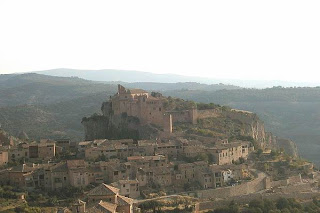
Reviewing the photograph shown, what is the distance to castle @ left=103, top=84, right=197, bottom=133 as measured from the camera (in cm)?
4756

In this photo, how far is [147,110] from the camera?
48.2m

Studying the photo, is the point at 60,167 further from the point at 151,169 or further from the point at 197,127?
the point at 197,127

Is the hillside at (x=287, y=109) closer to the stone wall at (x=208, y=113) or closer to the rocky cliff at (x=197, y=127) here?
the rocky cliff at (x=197, y=127)

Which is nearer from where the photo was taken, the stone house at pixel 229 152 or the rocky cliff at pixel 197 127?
the stone house at pixel 229 152

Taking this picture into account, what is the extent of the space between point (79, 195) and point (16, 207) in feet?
14.7

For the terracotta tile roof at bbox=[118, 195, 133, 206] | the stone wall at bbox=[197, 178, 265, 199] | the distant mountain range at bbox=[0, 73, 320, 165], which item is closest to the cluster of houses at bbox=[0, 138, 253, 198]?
the stone wall at bbox=[197, 178, 265, 199]

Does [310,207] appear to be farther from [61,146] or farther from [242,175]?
[61,146]

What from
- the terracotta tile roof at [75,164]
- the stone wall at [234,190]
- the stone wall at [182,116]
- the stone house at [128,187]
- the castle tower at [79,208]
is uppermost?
the stone wall at [182,116]

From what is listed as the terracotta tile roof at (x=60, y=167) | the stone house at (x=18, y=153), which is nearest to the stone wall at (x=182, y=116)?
the stone house at (x=18, y=153)

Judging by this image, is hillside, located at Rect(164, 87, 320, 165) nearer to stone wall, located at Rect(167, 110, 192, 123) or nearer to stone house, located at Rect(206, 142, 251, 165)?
stone wall, located at Rect(167, 110, 192, 123)

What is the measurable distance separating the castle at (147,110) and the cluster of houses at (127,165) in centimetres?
442

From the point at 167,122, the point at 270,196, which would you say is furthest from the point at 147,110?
the point at 270,196

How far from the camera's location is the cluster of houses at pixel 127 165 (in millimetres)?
34875

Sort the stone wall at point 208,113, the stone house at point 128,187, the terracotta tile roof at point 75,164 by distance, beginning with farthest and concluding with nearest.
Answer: the stone wall at point 208,113 → the terracotta tile roof at point 75,164 → the stone house at point 128,187
